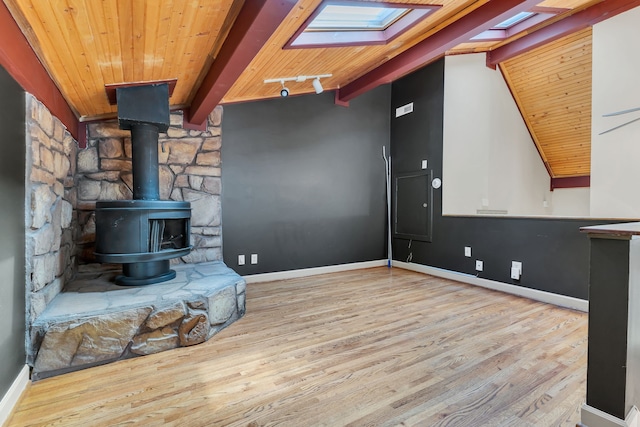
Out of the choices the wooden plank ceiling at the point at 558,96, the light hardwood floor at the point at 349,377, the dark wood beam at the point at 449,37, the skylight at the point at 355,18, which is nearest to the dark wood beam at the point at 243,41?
the skylight at the point at 355,18

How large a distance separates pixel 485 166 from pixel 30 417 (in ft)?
15.1

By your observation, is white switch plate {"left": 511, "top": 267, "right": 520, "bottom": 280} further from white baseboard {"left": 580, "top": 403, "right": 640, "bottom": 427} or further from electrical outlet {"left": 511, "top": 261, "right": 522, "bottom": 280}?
white baseboard {"left": 580, "top": 403, "right": 640, "bottom": 427}

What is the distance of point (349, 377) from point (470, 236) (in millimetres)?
2876

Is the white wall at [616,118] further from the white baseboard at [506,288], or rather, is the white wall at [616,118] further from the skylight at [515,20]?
the white baseboard at [506,288]

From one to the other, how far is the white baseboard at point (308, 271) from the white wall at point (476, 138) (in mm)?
1396

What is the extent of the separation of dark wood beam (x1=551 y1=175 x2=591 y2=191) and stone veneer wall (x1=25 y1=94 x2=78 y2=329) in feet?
21.7

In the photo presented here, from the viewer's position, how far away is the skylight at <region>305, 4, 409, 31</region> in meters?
2.49

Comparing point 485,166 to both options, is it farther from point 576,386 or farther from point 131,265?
point 131,265

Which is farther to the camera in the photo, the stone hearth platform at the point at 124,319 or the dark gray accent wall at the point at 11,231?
the stone hearth platform at the point at 124,319

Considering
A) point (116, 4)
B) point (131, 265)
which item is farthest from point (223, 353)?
point (116, 4)

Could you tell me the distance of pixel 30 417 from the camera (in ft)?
4.75

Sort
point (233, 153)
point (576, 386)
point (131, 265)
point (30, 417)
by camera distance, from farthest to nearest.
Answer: point (233, 153)
point (131, 265)
point (576, 386)
point (30, 417)

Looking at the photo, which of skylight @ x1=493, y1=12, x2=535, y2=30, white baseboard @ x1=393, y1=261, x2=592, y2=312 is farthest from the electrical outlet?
skylight @ x1=493, y1=12, x2=535, y2=30

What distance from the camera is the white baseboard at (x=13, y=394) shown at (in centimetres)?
139
